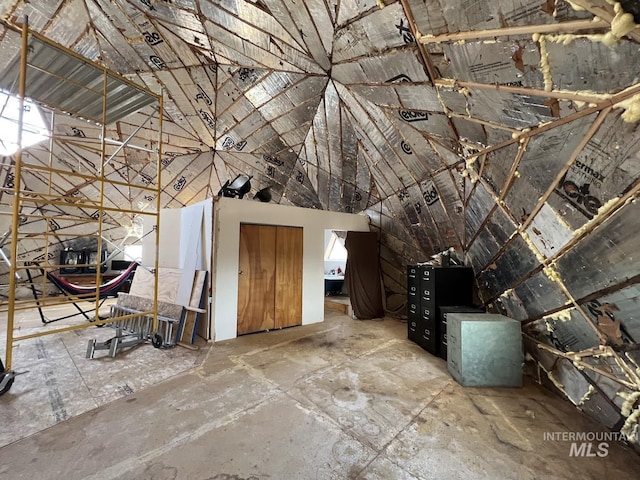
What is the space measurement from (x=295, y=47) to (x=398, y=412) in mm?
4383

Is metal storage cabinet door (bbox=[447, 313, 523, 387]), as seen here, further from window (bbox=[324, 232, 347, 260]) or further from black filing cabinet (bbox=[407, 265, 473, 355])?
window (bbox=[324, 232, 347, 260])

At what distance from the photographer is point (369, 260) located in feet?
19.3

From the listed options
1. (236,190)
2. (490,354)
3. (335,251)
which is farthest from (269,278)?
(335,251)

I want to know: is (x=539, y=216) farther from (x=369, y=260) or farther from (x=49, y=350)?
(x=49, y=350)

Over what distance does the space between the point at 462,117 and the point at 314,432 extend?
3151mm

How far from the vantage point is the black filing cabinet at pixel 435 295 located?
3789 millimetres

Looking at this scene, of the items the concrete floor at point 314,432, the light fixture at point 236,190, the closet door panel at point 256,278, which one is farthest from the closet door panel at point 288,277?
the concrete floor at point 314,432

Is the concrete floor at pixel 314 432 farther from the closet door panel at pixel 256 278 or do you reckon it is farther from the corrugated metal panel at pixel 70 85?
the corrugated metal panel at pixel 70 85

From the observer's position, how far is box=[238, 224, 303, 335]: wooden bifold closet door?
450 cm

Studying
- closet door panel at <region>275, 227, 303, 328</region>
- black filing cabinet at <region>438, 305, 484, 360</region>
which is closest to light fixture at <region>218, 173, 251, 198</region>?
closet door panel at <region>275, 227, 303, 328</region>

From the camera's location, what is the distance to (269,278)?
4.78 m

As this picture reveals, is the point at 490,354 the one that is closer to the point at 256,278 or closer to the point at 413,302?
the point at 413,302

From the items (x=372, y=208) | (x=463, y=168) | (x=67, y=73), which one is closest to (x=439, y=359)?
(x=463, y=168)

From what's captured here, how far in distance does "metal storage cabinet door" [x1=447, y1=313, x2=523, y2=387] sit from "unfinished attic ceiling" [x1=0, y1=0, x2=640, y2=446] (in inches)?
12.6
